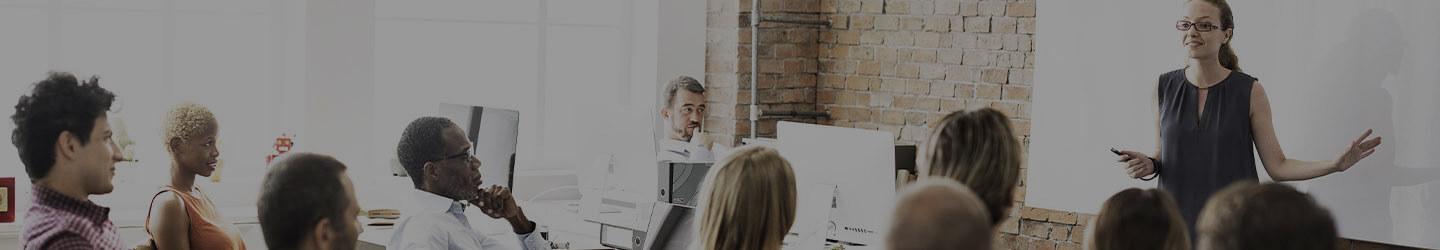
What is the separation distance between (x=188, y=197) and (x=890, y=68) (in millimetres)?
3411

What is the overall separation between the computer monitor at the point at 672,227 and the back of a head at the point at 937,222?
8.20 ft

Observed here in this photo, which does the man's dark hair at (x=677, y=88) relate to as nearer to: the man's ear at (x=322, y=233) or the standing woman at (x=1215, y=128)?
the standing woman at (x=1215, y=128)

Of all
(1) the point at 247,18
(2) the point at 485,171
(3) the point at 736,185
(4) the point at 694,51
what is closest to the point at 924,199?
(3) the point at 736,185

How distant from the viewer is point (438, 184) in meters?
3.82

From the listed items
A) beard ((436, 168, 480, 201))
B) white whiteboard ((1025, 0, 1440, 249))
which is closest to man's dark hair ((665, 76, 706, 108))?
white whiteboard ((1025, 0, 1440, 249))

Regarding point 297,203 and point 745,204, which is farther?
point 745,204

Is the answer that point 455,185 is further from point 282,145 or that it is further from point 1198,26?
point 1198,26

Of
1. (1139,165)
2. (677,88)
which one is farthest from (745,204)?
(677,88)

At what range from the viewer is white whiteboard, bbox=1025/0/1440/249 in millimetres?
4719

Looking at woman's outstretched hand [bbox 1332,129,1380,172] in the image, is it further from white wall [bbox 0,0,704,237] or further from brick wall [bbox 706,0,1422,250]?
white wall [bbox 0,0,704,237]

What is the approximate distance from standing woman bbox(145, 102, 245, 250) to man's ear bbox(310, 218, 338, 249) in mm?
1414

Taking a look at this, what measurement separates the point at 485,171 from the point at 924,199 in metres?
3.38

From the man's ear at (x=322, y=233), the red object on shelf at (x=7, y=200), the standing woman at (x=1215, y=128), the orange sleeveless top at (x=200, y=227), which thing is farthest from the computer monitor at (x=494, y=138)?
the man's ear at (x=322, y=233)

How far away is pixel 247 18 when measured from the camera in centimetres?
588
